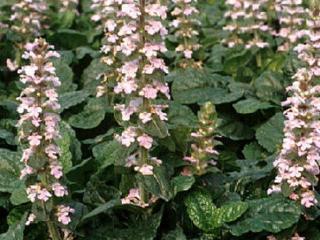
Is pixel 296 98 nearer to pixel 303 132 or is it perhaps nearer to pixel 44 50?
pixel 303 132

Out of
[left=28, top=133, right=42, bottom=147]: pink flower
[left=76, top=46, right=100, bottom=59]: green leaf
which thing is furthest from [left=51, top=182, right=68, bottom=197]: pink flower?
[left=76, top=46, right=100, bottom=59]: green leaf

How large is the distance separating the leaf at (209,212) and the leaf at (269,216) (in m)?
0.07

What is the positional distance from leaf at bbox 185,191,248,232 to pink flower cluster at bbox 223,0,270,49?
8.22 ft

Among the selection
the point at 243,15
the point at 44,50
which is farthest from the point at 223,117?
the point at 44,50

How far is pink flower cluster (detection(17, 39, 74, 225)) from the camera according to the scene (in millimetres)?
3936

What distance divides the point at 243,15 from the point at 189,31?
77 centimetres

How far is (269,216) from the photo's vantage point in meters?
4.35

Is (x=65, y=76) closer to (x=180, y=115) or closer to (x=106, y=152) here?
(x=180, y=115)

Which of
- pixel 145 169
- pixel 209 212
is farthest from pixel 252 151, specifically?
pixel 145 169

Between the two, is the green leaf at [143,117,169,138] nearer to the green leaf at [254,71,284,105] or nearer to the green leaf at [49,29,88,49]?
the green leaf at [254,71,284,105]

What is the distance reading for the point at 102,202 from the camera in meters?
4.56

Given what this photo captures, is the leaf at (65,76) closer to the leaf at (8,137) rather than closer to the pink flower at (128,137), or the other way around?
the leaf at (8,137)

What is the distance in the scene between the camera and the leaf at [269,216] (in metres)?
4.27

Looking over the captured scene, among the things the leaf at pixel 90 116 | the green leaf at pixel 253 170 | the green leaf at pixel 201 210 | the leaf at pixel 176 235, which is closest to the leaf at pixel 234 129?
the green leaf at pixel 253 170
